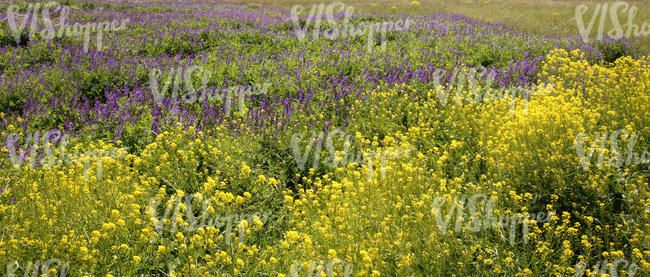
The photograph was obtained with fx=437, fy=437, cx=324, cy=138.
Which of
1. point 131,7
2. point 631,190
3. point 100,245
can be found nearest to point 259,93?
point 100,245

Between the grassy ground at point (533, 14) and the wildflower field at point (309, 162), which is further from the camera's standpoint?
the grassy ground at point (533, 14)

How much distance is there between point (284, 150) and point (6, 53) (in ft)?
20.1

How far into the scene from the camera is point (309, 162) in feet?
15.4

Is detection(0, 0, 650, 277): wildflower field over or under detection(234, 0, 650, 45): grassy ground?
under

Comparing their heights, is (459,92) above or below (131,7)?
below

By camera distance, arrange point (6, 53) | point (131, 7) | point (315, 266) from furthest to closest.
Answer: point (131, 7)
point (6, 53)
point (315, 266)

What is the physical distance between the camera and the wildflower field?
2975mm

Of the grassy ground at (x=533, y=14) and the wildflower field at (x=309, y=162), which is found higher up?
the grassy ground at (x=533, y=14)

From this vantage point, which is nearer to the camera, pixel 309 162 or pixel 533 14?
pixel 309 162

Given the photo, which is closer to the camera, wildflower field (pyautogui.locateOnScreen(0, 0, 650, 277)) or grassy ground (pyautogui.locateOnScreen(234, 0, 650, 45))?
wildflower field (pyautogui.locateOnScreen(0, 0, 650, 277))

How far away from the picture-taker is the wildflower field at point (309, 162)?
2.97 meters

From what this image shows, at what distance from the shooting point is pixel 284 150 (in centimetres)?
472

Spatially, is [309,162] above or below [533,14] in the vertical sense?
below

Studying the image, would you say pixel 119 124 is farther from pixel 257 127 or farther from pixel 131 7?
pixel 131 7
